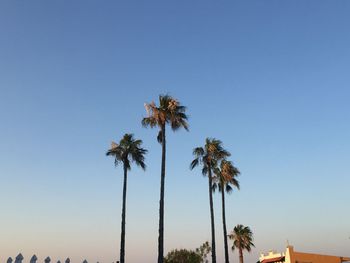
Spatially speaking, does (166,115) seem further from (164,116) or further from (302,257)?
(302,257)

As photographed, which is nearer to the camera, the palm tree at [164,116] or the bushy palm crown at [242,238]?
the palm tree at [164,116]

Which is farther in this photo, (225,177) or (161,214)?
(225,177)

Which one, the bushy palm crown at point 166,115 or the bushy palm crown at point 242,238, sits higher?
the bushy palm crown at point 166,115

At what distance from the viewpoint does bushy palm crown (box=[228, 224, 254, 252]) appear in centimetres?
6562

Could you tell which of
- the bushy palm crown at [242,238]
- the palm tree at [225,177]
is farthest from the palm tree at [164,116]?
the bushy palm crown at [242,238]

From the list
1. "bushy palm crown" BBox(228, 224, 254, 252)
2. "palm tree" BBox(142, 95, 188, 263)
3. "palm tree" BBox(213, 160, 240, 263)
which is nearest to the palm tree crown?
"palm tree" BBox(142, 95, 188, 263)

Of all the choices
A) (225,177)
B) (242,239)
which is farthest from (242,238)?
(225,177)

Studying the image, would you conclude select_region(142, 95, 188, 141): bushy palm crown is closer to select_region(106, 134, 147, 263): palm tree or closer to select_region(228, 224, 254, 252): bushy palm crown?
select_region(106, 134, 147, 263): palm tree

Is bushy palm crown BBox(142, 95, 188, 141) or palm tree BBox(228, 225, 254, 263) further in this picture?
palm tree BBox(228, 225, 254, 263)

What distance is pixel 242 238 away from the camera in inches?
2598

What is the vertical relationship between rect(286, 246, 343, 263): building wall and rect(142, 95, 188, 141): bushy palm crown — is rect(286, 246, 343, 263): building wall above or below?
below

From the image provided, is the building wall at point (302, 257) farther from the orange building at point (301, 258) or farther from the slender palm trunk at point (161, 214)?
the slender palm trunk at point (161, 214)

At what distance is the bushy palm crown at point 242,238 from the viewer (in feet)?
215

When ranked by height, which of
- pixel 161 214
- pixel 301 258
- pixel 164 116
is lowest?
pixel 301 258
